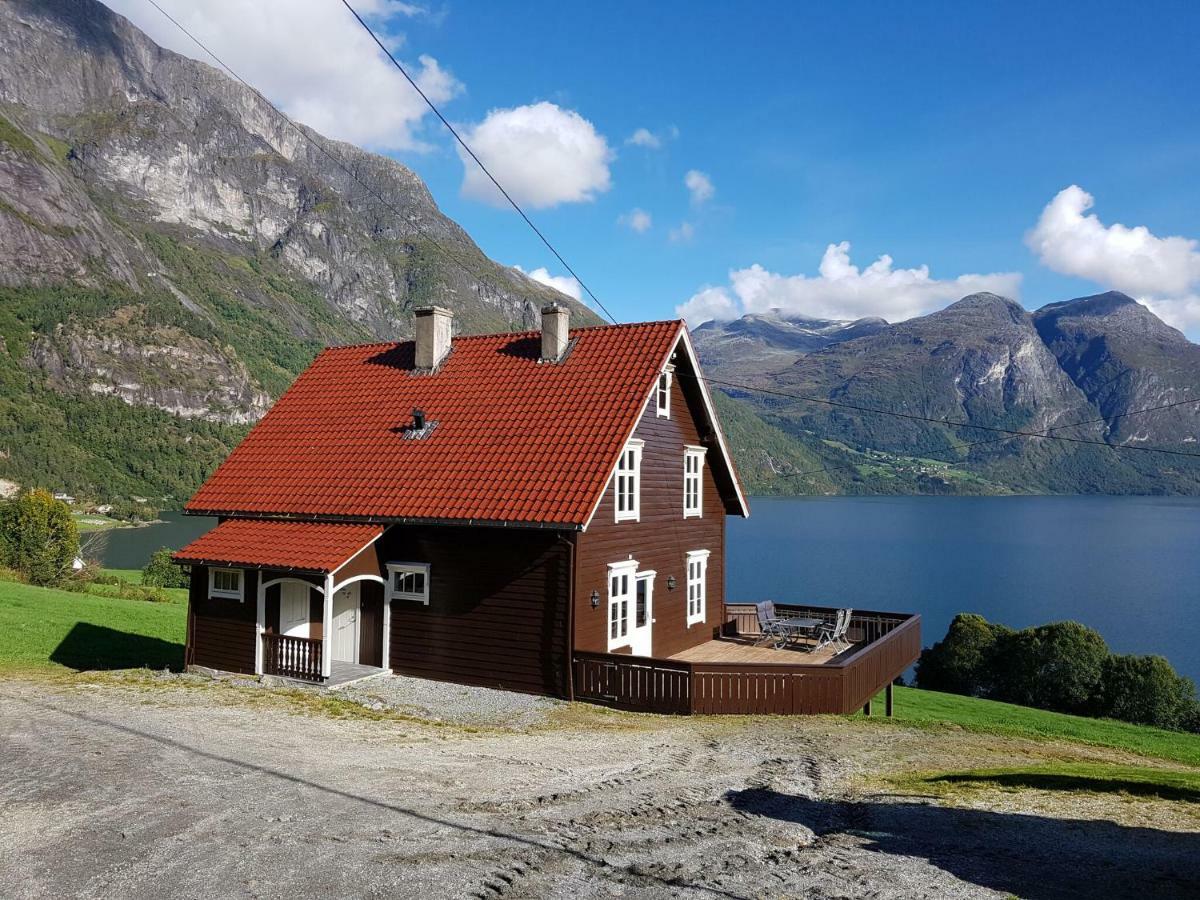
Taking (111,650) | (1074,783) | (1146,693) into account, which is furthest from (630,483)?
(1146,693)

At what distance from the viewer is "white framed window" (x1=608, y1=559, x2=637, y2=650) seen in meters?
19.9

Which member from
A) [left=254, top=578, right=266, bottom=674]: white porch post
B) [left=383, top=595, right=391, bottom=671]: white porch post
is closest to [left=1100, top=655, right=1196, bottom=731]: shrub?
[left=383, top=595, right=391, bottom=671]: white porch post

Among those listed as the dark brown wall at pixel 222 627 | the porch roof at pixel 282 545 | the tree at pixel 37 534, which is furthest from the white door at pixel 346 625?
the tree at pixel 37 534

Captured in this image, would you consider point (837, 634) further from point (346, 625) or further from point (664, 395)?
point (346, 625)

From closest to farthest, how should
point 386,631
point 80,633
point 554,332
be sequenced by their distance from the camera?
point 386,631 → point 554,332 → point 80,633

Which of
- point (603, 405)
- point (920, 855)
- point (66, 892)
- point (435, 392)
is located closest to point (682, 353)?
point (603, 405)

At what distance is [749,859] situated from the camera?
866 cm

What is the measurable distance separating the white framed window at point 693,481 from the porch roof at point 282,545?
8480 millimetres

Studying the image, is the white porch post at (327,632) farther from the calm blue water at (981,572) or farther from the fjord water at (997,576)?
the calm blue water at (981,572)

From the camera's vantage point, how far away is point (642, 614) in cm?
2167

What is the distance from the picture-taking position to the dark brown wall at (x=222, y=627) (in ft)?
67.2

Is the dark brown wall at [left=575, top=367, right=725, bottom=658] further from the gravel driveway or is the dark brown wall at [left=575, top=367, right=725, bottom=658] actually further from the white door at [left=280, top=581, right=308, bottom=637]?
the white door at [left=280, top=581, right=308, bottom=637]

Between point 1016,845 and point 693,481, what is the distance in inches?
628

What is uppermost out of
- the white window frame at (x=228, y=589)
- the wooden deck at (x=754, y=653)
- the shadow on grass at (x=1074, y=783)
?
the white window frame at (x=228, y=589)
